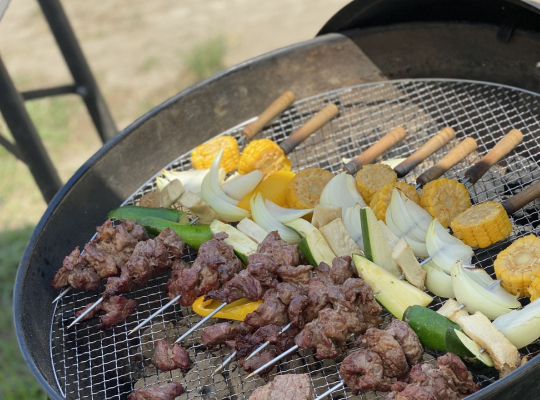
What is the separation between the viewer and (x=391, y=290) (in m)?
3.31

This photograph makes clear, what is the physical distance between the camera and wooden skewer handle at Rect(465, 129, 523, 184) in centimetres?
393

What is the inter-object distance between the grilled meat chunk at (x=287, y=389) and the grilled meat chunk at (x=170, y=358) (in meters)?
0.54

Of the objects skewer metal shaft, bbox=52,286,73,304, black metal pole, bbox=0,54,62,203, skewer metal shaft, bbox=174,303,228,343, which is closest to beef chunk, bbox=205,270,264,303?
skewer metal shaft, bbox=174,303,228,343

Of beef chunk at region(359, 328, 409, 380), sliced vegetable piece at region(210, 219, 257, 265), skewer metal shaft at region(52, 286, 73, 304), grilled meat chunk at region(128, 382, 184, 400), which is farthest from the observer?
skewer metal shaft at region(52, 286, 73, 304)

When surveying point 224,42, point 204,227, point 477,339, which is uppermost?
point 224,42

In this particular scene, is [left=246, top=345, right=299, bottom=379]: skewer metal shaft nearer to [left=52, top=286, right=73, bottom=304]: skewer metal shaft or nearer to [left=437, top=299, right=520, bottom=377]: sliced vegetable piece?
[left=437, top=299, right=520, bottom=377]: sliced vegetable piece

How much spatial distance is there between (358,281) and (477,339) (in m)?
0.67

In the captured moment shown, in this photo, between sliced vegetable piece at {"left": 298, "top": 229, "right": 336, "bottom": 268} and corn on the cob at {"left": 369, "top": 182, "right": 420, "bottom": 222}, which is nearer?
sliced vegetable piece at {"left": 298, "top": 229, "right": 336, "bottom": 268}

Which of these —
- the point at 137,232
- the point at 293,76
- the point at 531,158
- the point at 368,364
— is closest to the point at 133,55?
the point at 293,76

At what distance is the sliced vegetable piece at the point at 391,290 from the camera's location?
3.27 metres

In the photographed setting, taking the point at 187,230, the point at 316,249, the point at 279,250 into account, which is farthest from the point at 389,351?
the point at 187,230

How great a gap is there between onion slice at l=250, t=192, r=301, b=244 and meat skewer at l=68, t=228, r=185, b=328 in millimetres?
523

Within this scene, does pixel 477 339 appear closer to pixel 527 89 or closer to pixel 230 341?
pixel 230 341

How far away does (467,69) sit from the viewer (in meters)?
4.69
